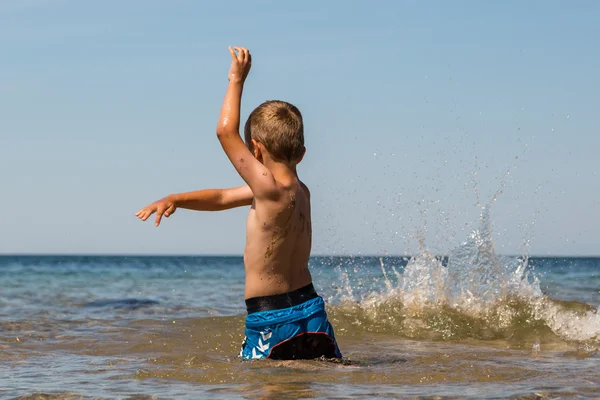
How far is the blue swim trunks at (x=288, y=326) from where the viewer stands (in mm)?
3846

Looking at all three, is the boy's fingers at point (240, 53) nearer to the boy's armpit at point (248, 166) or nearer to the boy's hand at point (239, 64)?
the boy's hand at point (239, 64)

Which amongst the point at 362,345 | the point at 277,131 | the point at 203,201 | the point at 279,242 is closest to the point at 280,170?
the point at 277,131

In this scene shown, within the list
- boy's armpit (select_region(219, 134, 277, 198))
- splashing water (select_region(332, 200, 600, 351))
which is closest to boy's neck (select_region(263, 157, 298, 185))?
boy's armpit (select_region(219, 134, 277, 198))

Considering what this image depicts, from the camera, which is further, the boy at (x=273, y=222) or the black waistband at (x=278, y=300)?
the black waistband at (x=278, y=300)

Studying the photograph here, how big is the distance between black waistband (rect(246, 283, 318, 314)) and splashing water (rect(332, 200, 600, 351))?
339 cm

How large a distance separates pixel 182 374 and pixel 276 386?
76cm

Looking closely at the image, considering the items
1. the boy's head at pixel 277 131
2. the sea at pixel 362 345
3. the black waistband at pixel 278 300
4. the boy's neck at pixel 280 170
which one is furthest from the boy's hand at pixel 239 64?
the sea at pixel 362 345

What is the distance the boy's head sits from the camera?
12.4 ft

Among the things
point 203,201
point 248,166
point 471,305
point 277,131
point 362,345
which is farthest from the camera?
point 471,305

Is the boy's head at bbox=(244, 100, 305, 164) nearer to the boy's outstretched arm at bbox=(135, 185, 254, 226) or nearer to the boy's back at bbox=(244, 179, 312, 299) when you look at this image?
the boy's back at bbox=(244, 179, 312, 299)

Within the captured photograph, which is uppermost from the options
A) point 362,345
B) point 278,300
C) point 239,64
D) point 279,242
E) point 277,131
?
point 239,64

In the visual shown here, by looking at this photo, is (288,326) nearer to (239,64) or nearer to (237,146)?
(237,146)

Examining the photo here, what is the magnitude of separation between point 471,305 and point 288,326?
4765mm

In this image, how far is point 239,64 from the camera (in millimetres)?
3719
